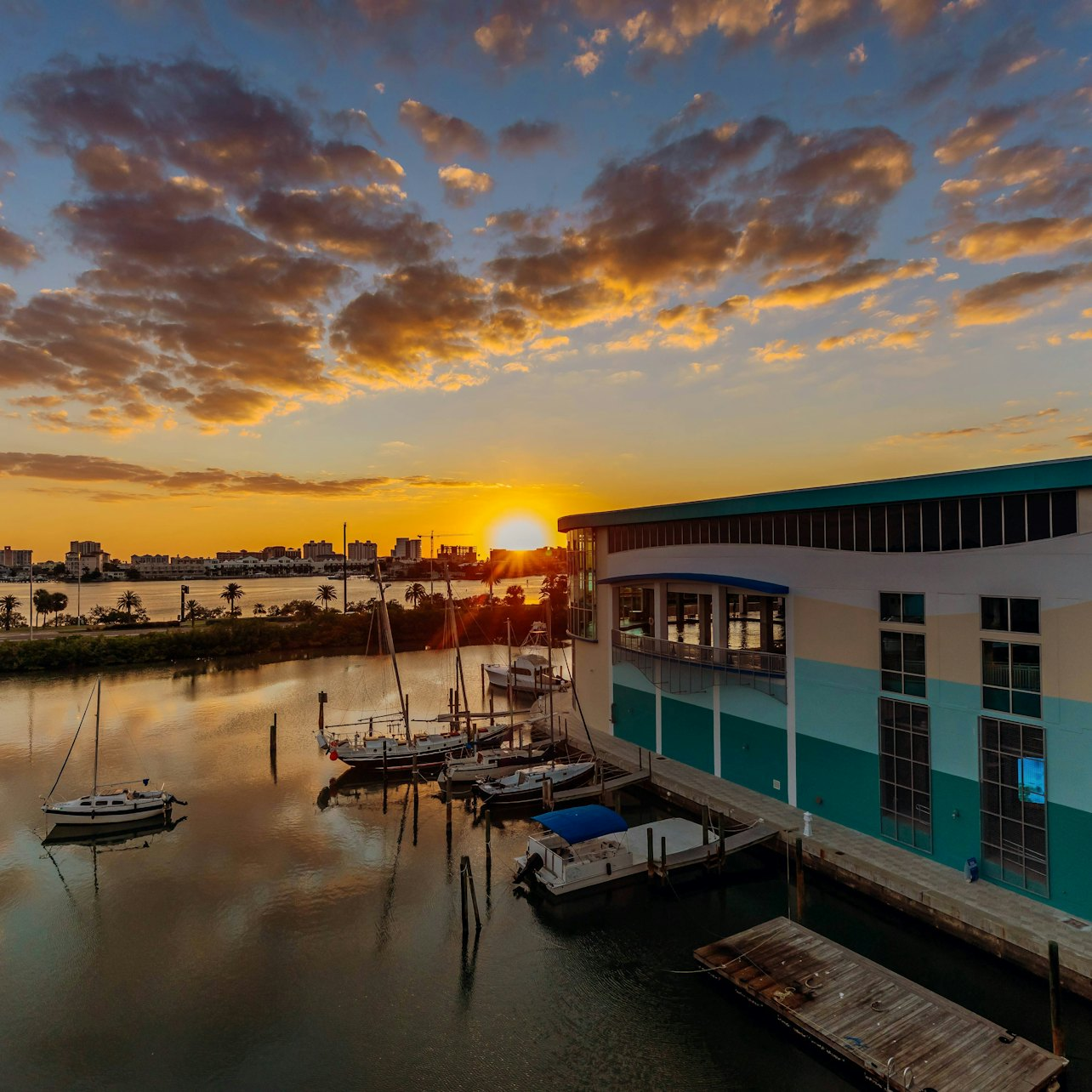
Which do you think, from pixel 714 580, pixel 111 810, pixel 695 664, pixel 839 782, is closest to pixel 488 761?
pixel 695 664

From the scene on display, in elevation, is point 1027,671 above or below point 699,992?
above

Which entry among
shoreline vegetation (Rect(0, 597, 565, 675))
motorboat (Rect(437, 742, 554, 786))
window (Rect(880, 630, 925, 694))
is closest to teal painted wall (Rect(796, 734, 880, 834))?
window (Rect(880, 630, 925, 694))

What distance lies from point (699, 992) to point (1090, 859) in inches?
380

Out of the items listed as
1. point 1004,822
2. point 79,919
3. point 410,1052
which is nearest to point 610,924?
point 410,1052

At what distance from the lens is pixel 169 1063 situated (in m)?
14.0

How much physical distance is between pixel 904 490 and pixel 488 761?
871 inches

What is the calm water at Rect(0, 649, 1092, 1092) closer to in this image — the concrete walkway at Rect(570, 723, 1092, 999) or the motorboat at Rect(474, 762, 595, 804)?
the concrete walkway at Rect(570, 723, 1092, 999)

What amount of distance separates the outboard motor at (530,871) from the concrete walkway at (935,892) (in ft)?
22.2

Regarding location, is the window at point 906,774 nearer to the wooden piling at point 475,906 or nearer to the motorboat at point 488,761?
the wooden piling at point 475,906

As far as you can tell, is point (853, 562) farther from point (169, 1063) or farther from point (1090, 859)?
point (169, 1063)

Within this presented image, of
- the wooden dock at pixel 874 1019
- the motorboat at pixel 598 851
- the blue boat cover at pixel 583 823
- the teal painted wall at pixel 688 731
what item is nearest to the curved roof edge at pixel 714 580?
the teal painted wall at pixel 688 731

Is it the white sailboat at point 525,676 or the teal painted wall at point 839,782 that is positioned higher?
the teal painted wall at point 839,782

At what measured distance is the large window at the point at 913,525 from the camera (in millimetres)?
16672

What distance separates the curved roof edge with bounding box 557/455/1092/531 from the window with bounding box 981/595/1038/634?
2.83 m
